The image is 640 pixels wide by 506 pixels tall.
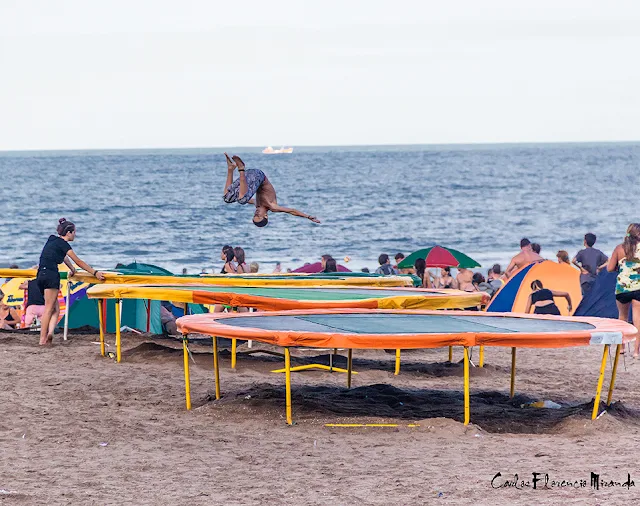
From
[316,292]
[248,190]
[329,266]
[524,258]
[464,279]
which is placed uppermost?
[248,190]

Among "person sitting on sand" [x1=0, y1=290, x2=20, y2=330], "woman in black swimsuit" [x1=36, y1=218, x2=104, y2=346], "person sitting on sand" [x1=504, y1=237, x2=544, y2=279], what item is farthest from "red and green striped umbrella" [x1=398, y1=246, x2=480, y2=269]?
"woman in black swimsuit" [x1=36, y1=218, x2=104, y2=346]

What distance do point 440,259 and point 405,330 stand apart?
968 centimetres

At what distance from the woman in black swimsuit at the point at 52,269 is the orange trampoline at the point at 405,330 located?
3529 millimetres

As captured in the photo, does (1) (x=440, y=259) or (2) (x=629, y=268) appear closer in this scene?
(2) (x=629, y=268)

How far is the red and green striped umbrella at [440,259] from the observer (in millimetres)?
18266

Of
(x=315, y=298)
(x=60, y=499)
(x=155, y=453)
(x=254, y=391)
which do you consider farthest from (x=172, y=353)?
(x=60, y=499)

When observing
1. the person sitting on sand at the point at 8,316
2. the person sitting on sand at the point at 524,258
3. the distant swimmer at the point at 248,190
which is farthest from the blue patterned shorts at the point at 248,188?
the person sitting on sand at the point at 524,258

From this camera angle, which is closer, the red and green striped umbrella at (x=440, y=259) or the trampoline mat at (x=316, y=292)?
the trampoline mat at (x=316, y=292)

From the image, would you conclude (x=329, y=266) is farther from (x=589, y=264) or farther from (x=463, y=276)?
(x=589, y=264)

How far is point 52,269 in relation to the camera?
12719mm

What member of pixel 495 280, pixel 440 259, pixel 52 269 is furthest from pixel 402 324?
pixel 440 259

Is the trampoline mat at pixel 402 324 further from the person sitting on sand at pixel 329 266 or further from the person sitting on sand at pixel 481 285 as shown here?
the person sitting on sand at pixel 481 285

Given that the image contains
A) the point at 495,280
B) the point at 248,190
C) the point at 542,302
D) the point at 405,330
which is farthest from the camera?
the point at 495,280

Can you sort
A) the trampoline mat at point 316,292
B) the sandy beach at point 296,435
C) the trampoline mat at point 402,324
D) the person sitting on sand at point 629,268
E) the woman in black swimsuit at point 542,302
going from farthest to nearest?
1. the woman in black swimsuit at point 542,302
2. the person sitting on sand at point 629,268
3. the trampoline mat at point 316,292
4. the trampoline mat at point 402,324
5. the sandy beach at point 296,435
